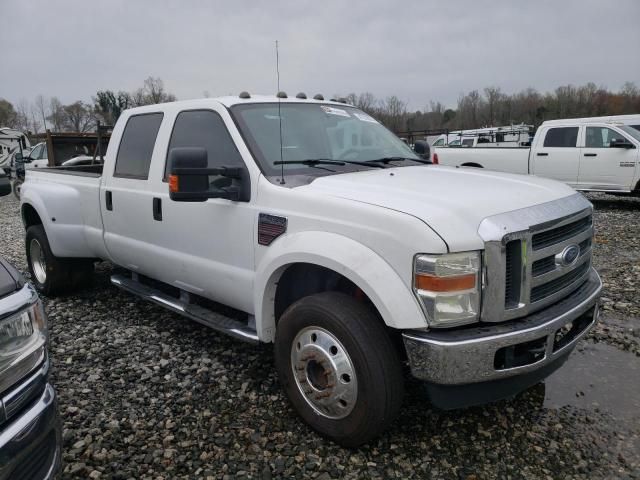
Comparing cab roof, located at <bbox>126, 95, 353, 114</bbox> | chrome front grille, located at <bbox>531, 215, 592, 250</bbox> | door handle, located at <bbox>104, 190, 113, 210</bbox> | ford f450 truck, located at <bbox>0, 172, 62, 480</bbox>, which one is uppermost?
cab roof, located at <bbox>126, 95, 353, 114</bbox>

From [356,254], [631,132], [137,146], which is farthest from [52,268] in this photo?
[631,132]

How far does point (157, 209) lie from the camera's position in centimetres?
384

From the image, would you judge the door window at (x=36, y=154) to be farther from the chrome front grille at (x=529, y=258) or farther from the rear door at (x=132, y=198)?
the chrome front grille at (x=529, y=258)

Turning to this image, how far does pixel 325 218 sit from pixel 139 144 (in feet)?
7.65

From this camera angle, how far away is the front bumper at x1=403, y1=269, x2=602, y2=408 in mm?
2248

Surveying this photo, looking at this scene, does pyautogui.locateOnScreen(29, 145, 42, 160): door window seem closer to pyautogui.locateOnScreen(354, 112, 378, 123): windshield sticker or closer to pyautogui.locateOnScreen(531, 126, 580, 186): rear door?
pyautogui.locateOnScreen(531, 126, 580, 186): rear door

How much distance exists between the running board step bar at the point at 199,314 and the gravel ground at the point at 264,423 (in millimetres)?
406

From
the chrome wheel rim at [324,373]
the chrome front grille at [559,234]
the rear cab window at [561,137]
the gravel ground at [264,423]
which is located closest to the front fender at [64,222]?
the gravel ground at [264,423]

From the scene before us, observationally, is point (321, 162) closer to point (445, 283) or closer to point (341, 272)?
point (341, 272)

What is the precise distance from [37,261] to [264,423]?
12.6 ft

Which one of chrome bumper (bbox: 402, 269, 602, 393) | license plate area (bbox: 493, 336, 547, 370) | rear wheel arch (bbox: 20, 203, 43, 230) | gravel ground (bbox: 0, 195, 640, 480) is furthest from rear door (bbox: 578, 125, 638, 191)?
rear wheel arch (bbox: 20, 203, 43, 230)

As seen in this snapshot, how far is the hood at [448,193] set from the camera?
2307 millimetres

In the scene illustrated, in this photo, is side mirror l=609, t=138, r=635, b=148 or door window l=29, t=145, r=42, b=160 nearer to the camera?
side mirror l=609, t=138, r=635, b=148

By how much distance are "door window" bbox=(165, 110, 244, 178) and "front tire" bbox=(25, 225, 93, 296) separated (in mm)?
2136
